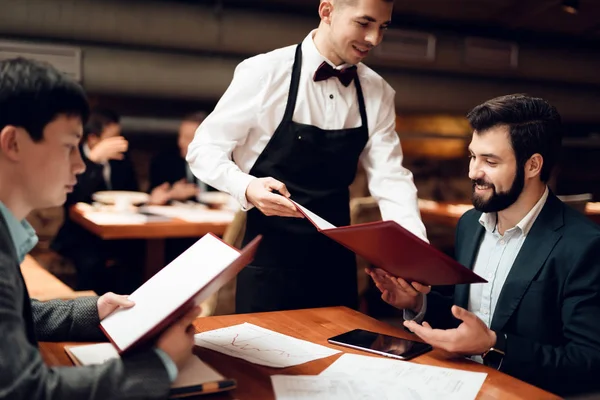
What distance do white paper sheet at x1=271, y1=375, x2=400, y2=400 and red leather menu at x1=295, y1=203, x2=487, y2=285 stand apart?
0.93 ft

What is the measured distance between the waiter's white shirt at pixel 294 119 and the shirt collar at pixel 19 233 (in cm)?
85

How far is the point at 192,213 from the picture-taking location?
4.08 meters

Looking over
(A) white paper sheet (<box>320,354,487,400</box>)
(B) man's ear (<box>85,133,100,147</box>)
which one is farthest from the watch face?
(B) man's ear (<box>85,133,100,147</box>)

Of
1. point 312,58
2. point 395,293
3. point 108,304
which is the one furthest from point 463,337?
point 312,58

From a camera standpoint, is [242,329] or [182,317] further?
[242,329]

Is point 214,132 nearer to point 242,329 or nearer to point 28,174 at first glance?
point 242,329

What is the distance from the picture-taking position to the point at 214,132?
2.03 m

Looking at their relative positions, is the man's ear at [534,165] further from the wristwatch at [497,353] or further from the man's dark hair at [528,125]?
the wristwatch at [497,353]

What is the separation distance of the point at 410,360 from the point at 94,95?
469 centimetres

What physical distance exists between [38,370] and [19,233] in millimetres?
260

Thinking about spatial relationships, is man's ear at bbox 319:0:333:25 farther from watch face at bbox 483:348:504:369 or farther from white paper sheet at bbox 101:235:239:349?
watch face at bbox 483:348:504:369

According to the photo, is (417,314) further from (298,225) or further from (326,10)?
(326,10)

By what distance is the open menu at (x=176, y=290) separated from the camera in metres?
1.04

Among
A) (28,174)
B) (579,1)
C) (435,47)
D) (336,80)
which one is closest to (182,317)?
(28,174)
